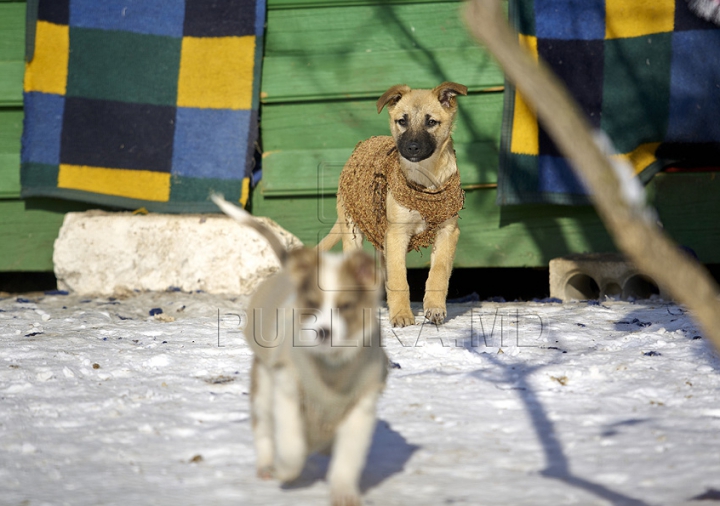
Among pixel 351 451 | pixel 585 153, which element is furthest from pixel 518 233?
pixel 585 153

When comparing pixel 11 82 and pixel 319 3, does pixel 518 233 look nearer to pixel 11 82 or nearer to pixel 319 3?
pixel 319 3

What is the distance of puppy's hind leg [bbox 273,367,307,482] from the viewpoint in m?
1.97

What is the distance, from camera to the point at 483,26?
1.67 meters

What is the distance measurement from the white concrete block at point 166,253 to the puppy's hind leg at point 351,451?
381 cm

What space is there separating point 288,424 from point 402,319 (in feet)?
8.27

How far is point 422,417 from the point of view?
2734 millimetres

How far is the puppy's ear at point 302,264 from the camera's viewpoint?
1981 mm

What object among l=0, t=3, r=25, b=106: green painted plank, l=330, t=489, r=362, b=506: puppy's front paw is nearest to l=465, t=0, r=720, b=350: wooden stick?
l=330, t=489, r=362, b=506: puppy's front paw

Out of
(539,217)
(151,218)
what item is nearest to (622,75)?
(539,217)

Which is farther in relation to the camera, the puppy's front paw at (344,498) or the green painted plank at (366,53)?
the green painted plank at (366,53)

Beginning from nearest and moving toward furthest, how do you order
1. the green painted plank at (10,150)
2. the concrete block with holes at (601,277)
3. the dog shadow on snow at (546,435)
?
the dog shadow on snow at (546,435) → the concrete block with holes at (601,277) → the green painted plank at (10,150)

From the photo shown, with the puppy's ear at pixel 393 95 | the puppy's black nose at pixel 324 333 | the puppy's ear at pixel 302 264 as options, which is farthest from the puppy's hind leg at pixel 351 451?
the puppy's ear at pixel 393 95

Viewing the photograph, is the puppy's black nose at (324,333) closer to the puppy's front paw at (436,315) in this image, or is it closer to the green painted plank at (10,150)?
the puppy's front paw at (436,315)

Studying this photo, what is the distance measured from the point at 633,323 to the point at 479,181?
194cm
